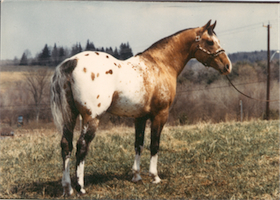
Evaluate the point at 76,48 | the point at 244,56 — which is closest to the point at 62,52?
the point at 76,48

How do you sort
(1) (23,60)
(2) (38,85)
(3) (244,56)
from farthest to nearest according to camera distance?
(2) (38,85) < (3) (244,56) < (1) (23,60)

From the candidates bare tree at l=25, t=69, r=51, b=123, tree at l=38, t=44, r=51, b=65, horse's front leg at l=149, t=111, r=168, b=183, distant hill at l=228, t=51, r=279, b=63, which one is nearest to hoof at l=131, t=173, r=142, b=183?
horse's front leg at l=149, t=111, r=168, b=183

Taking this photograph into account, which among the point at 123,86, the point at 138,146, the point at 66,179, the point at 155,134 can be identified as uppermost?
the point at 123,86

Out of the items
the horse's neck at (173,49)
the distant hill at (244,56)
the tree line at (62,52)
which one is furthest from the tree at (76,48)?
the distant hill at (244,56)

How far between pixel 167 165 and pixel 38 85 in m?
5.24

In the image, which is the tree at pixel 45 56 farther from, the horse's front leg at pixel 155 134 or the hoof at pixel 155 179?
the hoof at pixel 155 179

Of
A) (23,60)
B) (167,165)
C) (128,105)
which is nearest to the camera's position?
(128,105)

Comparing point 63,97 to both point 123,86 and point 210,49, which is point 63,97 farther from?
point 210,49

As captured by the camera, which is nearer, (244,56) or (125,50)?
(125,50)

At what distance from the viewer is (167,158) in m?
6.36

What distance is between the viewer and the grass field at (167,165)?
462 cm

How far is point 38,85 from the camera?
896 cm

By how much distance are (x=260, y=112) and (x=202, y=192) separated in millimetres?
11107

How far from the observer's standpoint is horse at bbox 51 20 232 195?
402 cm
